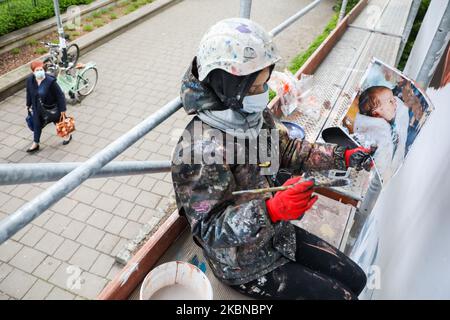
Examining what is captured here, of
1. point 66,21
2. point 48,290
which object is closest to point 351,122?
point 48,290

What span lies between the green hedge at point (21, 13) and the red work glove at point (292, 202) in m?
8.95

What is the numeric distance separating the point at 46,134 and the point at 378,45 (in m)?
6.73

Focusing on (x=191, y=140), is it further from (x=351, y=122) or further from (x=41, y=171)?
(x=351, y=122)

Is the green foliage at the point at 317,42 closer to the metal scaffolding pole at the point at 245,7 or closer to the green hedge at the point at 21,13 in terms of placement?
the metal scaffolding pole at the point at 245,7

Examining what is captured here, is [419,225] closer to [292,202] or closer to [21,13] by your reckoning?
[292,202]

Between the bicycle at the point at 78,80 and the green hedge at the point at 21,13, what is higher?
the green hedge at the point at 21,13

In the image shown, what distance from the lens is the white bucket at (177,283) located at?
186cm

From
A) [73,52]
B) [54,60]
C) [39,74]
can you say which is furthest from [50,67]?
[39,74]

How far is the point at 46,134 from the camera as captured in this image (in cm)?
616

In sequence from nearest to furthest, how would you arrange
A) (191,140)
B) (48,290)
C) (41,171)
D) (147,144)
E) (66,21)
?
(41,171), (191,140), (48,290), (147,144), (66,21)

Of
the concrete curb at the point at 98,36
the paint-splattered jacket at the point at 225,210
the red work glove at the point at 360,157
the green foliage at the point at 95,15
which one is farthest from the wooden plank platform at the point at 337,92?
the green foliage at the point at 95,15

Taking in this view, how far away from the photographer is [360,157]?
7.73ft

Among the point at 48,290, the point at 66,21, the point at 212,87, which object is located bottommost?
the point at 48,290

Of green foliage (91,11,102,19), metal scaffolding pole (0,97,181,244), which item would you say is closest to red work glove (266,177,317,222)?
metal scaffolding pole (0,97,181,244)
